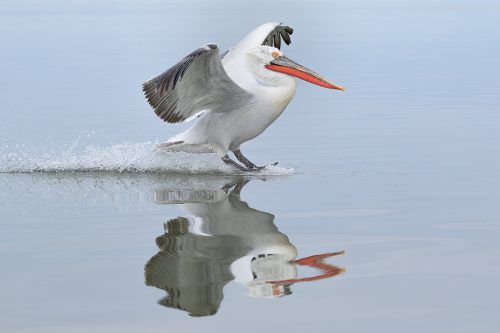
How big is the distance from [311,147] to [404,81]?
26.2 ft

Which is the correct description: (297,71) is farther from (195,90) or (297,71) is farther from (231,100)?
(195,90)

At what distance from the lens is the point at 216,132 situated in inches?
424

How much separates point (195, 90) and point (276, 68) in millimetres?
780

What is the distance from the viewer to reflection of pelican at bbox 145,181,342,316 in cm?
634

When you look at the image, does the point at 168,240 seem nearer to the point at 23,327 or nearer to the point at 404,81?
the point at 23,327

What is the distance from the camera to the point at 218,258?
7.07m

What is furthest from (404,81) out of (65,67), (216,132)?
(216,132)

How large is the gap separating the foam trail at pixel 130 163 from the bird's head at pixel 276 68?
0.81 metres

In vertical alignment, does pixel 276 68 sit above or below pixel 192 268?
above

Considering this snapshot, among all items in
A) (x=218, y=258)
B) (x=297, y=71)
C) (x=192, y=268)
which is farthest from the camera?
(x=297, y=71)

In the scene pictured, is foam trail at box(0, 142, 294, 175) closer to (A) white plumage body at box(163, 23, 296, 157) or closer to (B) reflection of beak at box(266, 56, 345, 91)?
(A) white plumage body at box(163, 23, 296, 157)

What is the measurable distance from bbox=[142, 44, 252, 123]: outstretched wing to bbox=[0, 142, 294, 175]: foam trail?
1.29 feet

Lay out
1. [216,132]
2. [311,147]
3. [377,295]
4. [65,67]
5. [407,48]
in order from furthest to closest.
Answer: [407,48], [65,67], [311,147], [216,132], [377,295]

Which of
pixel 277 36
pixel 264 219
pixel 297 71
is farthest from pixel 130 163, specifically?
pixel 264 219
